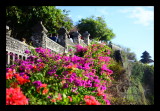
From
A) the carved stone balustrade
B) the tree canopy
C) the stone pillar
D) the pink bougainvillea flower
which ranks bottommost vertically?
the pink bougainvillea flower

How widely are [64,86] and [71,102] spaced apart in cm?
56

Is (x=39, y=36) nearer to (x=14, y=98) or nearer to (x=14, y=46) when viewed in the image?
(x=14, y=46)

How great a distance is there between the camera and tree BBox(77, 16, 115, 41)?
3111 cm

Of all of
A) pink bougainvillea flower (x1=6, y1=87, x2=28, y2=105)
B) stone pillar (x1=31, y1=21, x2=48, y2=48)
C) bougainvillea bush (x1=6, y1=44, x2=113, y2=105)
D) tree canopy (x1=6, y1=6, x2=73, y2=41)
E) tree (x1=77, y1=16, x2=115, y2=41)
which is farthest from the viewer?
tree (x1=77, y1=16, x2=115, y2=41)

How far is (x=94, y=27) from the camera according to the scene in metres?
31.1

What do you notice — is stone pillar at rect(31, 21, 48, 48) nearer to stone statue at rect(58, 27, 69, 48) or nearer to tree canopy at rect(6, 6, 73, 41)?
stone statue at rect(58, 27, 69, 48)

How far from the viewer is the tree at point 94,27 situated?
31109mm

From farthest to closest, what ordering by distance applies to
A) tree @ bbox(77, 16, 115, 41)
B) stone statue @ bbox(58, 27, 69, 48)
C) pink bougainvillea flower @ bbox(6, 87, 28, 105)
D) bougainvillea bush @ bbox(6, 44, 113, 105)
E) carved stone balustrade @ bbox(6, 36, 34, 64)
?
tree @ bbox(77, 16, 115, 41) → stone statue @ bbox(58, 27, 69, 48) → carved stone balustrade @ bbox(6, 36, 34, 64) → bougainvillea bush @ bbox(6, 44, 113, 105) → pink bougainvillea flower @ bbox(6, 87, 28, 105)

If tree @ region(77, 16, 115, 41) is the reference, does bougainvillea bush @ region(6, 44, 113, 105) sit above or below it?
below

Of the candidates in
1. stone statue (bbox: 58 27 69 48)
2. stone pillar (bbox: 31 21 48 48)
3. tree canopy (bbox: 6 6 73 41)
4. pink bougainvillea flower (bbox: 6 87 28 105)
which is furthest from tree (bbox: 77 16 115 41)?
pink bougainvillea flower (bbox: 6 87 28 105)

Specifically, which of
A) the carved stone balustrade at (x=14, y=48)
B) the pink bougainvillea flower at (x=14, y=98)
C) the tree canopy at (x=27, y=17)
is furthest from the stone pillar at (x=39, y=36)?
the tree canopy at (x=27, y=17)

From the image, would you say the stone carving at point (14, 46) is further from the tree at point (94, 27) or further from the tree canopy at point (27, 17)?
the tree at point (94, 27)

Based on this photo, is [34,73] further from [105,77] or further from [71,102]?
[105,77]

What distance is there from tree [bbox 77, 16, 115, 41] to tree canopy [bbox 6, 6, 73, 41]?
12.4 meters
